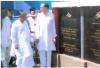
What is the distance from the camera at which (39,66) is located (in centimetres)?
1103

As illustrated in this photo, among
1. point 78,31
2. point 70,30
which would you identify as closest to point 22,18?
point 70,30

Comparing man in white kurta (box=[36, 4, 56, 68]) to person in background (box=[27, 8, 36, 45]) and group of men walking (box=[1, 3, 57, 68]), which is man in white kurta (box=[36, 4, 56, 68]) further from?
person in background (box=[27, 8, 36, 45])

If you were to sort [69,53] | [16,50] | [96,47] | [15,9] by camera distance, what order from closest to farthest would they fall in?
[96,47], [16,50], [69,53], [15,9]

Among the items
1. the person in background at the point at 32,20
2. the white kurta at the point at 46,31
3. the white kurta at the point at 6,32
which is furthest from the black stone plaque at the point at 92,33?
the white kurta at the point at 6,32

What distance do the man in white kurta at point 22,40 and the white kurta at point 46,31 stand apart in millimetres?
513

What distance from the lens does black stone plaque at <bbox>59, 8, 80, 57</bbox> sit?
10.2m

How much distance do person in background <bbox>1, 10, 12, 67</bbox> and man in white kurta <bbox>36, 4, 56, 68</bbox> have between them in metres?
0.90

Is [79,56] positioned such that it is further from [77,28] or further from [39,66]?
[39,66]

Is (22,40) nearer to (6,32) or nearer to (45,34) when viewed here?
(45,34)

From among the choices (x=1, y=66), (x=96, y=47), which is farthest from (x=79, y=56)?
(x=1, y=66)

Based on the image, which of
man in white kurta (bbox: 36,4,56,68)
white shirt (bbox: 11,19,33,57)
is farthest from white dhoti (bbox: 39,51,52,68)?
white shirt (bbox: 11,19,33,57)

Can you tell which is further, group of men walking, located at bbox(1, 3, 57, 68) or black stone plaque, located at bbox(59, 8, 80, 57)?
black stone plaque, located at bbox(59, 8, 80, 57)

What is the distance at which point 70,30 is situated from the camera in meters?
10.4

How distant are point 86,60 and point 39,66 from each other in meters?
1.74
